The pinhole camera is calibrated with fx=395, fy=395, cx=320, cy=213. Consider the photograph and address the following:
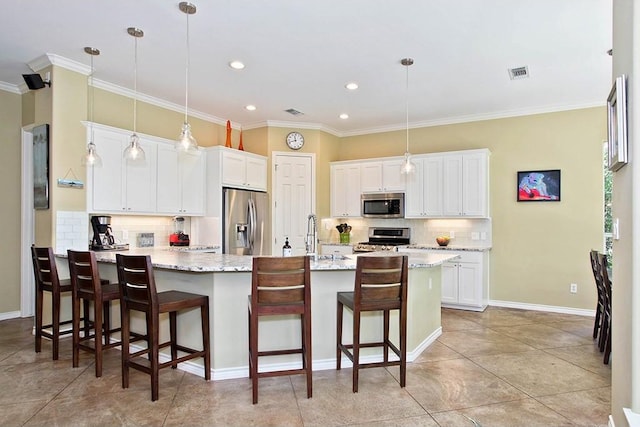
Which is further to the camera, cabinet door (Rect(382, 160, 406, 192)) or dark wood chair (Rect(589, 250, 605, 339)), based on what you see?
cabinet door (Rect(382, 160, 406, 192))

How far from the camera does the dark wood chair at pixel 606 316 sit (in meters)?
3.48

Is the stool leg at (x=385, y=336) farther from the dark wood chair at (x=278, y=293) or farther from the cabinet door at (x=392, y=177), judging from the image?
the cabinet door at (x=392, y=177)

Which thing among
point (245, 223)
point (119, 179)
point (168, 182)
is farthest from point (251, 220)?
point (119, 179)

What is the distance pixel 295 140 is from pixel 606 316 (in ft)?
→ 15.8

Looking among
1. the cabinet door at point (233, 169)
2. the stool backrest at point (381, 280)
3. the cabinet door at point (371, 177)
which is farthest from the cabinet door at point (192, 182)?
the stool backrest at point (381, 280)

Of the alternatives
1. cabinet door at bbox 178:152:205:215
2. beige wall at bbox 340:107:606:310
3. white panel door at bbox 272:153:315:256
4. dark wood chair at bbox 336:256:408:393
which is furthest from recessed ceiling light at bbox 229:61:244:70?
beige wall at bbox 340:107:606:310

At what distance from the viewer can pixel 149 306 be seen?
2.75m

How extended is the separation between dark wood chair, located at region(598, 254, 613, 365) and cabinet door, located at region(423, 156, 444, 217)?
2.54m

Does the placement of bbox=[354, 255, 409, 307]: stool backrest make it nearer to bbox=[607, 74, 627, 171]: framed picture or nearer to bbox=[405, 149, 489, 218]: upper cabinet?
bbox=[607, 74, 627, 171]: framed picture

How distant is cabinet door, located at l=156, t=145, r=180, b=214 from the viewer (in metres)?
5.25

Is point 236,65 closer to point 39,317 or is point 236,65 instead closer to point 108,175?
point 108,175

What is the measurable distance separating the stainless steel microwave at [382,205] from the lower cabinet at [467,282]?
1176 mm

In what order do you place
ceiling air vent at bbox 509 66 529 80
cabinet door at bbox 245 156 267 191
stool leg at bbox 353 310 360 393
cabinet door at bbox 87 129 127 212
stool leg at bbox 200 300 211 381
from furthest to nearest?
cabinet door at bbox 245 156 267 191 → cabinet door at bbox 87 129 127 212 → ceiling air vent at bbox 509 66 529 80 → stool leg at bbox 200 300 211 381 → stool leg at bbox 353 310 360 393

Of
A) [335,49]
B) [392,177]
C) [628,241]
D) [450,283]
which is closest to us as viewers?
[628,241]
